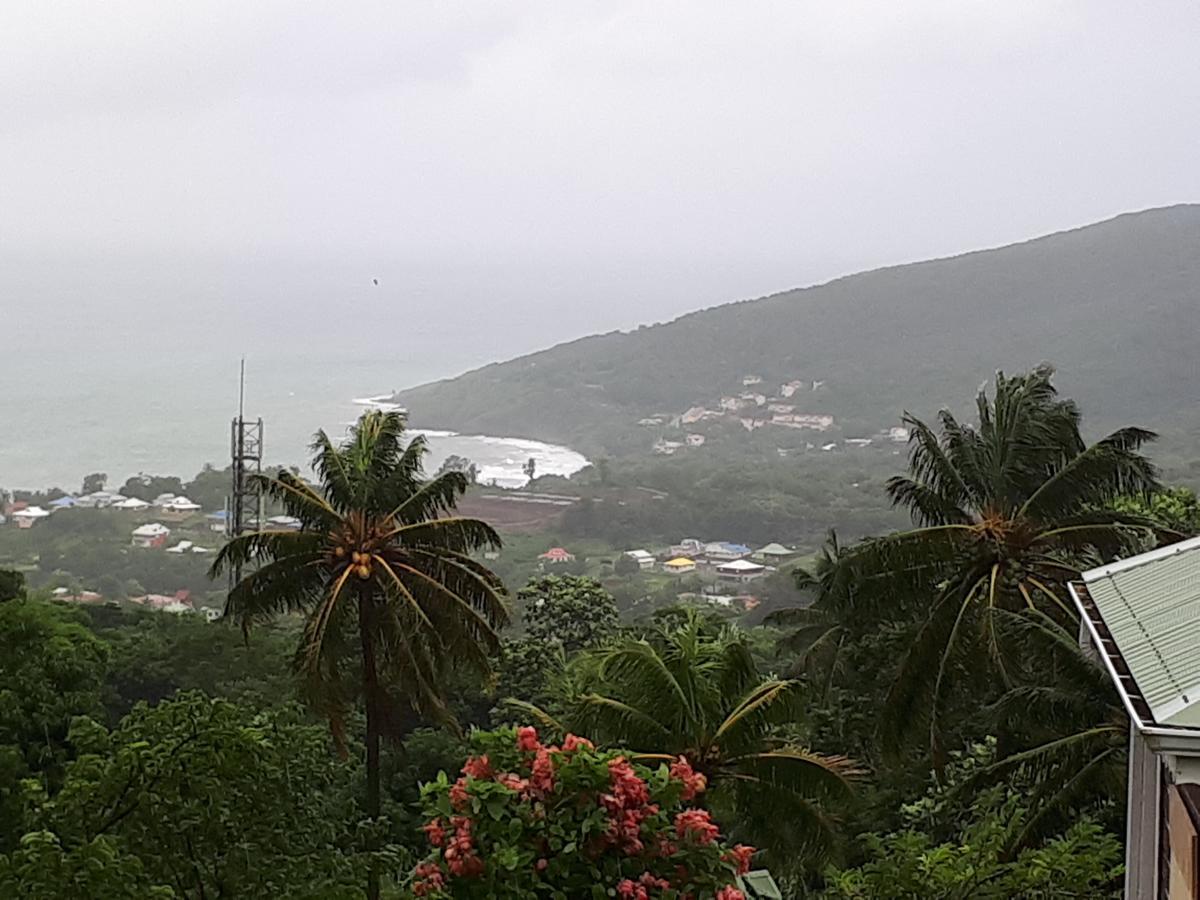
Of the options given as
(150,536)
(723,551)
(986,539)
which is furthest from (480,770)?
(723,551)

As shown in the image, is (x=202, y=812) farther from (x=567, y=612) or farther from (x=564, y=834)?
(x=567, y=612)

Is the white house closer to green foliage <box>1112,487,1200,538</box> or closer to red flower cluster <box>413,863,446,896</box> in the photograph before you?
green foliage <box>1112,487,1200,538</box>

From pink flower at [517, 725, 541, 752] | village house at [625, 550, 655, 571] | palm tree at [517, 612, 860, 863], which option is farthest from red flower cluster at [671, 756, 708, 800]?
village house at [625, 550, 655, 571]

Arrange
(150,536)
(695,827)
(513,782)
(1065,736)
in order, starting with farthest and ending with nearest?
(150,536) < (1065,736) < (695,827) < (513,782)

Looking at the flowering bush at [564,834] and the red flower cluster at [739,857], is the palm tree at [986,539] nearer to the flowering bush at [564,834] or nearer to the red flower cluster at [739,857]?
the red flower cluster at [739,857]

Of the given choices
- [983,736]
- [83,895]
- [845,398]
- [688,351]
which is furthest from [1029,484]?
[688,351]

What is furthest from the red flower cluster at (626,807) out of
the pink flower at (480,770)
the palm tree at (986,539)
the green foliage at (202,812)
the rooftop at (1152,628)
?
the palm tree at (986,539)
